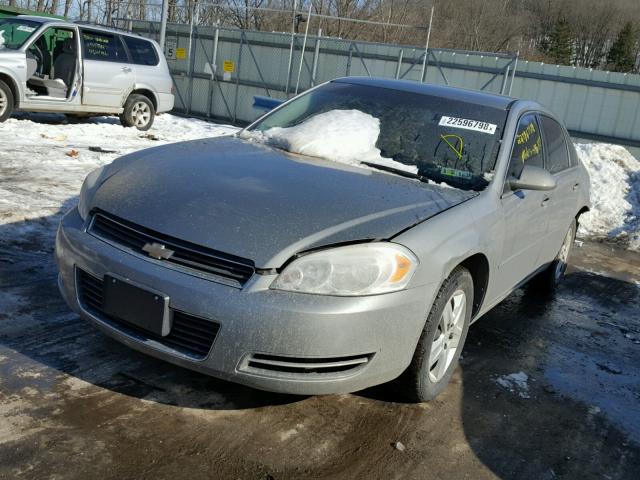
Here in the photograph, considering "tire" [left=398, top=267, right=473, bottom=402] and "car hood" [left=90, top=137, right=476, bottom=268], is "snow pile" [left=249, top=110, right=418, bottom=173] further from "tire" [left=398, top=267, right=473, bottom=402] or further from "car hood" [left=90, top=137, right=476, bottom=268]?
"tire" [left=398, top=267, right=473, bottom=402]

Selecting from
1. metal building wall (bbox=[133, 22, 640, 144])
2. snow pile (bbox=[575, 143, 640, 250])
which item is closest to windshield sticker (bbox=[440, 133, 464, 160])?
snow pile (bbox=[575, 143, 640, 250])

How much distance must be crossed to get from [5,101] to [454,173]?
29.6 feet

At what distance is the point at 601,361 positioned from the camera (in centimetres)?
451

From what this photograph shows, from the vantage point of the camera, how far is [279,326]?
2.70m

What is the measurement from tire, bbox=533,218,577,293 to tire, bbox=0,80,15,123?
8653 mm

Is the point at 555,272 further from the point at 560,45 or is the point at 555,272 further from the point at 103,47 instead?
the point at 560,45

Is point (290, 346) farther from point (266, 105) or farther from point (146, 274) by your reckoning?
point (266, 105)

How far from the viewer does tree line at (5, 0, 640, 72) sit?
31.7m

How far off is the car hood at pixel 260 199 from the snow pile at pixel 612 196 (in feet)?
20.2

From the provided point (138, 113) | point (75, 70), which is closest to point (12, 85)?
point (75, 70)

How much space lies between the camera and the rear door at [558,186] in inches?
193

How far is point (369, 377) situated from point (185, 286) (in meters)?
0.87

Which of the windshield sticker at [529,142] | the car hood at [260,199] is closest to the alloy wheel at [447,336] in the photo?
the car hood at [260,199]

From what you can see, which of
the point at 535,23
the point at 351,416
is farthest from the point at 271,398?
the point at 535,23
